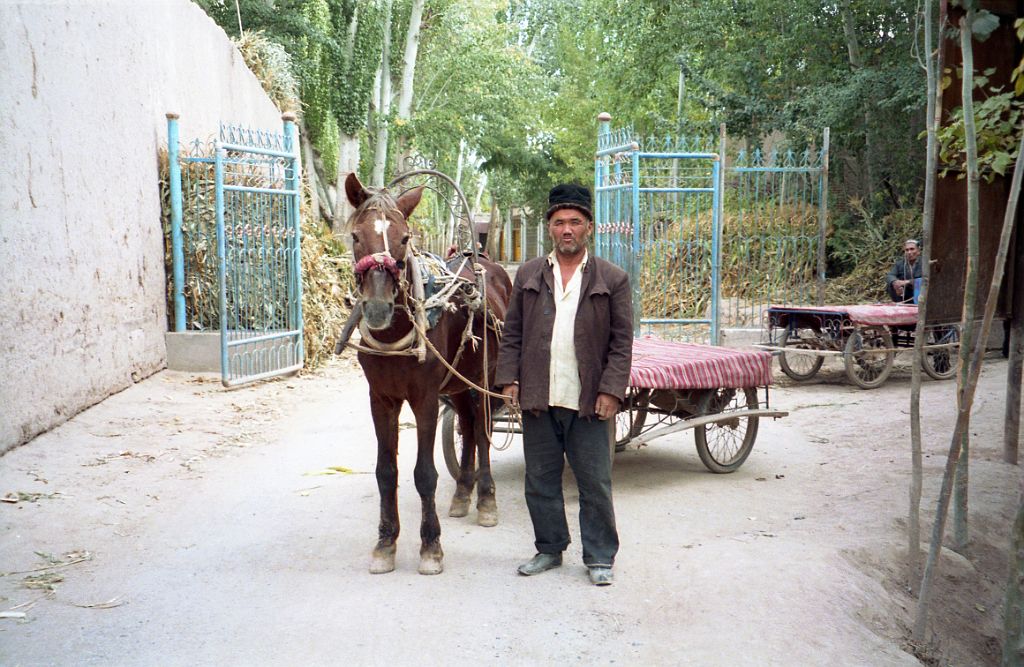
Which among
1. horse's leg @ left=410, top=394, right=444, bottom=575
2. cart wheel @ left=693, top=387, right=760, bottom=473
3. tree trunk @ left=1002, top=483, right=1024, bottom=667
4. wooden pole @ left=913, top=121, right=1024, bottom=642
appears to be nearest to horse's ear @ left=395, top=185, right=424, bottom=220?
horse's leg @ left=410, top=394, right=444, bottom=575

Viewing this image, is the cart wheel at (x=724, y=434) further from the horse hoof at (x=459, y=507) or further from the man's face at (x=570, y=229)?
the man's face at (x=570, y=229)

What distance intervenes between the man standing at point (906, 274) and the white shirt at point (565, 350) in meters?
8.79

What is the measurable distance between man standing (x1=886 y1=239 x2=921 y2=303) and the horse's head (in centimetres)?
927

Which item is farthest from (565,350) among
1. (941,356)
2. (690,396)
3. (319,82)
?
(319,82)

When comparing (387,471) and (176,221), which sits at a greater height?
(176,221)

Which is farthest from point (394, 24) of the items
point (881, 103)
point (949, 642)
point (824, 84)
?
point (949, 642)

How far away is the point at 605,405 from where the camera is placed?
15.3 feet

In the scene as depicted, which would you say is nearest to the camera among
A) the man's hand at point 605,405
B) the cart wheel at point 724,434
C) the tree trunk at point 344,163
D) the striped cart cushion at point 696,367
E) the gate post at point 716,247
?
the man's hand at point 605,405

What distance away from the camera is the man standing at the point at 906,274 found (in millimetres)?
12148

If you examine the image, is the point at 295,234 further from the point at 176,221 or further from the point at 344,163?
the point at 344,163

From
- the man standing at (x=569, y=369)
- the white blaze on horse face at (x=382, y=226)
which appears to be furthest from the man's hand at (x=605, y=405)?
the white blaze on horse face at (x=382, y=226)

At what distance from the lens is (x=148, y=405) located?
29.5 ft

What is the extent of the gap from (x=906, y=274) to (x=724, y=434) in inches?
257

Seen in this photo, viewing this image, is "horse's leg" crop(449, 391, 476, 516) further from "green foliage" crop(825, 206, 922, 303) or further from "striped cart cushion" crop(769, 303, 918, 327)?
"green foliage" crop(825, 206, 922, 303)
